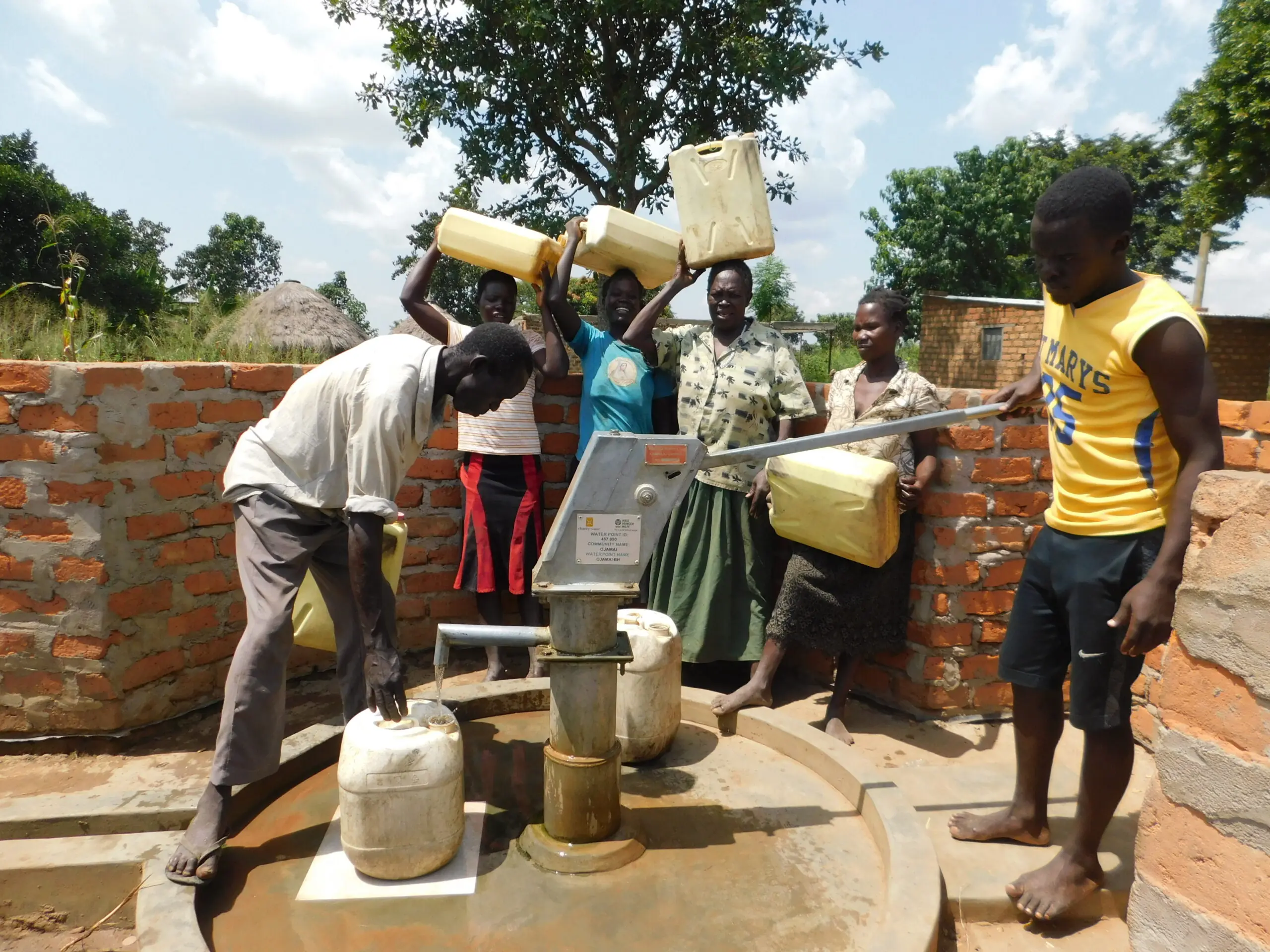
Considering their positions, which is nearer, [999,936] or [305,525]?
[999,936]

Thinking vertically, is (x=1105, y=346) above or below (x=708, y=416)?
above

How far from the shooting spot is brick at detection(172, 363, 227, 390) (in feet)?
10.1

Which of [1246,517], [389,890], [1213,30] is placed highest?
[1213,30]

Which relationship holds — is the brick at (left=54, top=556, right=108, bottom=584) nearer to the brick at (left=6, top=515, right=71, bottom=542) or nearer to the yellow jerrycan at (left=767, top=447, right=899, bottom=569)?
the brick at (left=6, top=515, right=71, bottom=542)

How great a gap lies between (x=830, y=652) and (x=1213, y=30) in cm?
1580

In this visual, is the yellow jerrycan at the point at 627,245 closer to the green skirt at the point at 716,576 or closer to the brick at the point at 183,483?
the green skirt at the point at 716,576

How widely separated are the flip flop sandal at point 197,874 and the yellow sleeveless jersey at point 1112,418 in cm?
232

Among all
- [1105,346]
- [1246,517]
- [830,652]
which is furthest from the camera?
[830,652]

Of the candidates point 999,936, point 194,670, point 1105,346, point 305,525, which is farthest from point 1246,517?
point 194,670

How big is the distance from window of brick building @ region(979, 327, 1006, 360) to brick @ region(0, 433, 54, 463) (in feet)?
53.8

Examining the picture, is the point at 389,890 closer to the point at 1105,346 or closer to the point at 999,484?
the point at 1105,346

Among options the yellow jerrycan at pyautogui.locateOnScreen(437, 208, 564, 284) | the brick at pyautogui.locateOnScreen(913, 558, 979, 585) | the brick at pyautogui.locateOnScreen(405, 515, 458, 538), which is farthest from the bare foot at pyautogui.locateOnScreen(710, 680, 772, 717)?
the yellow jerrycan at pyautogui.locateOnScreen(437, 208, 564, 284)

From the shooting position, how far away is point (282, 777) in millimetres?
2482

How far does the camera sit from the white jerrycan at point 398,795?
1.96m
